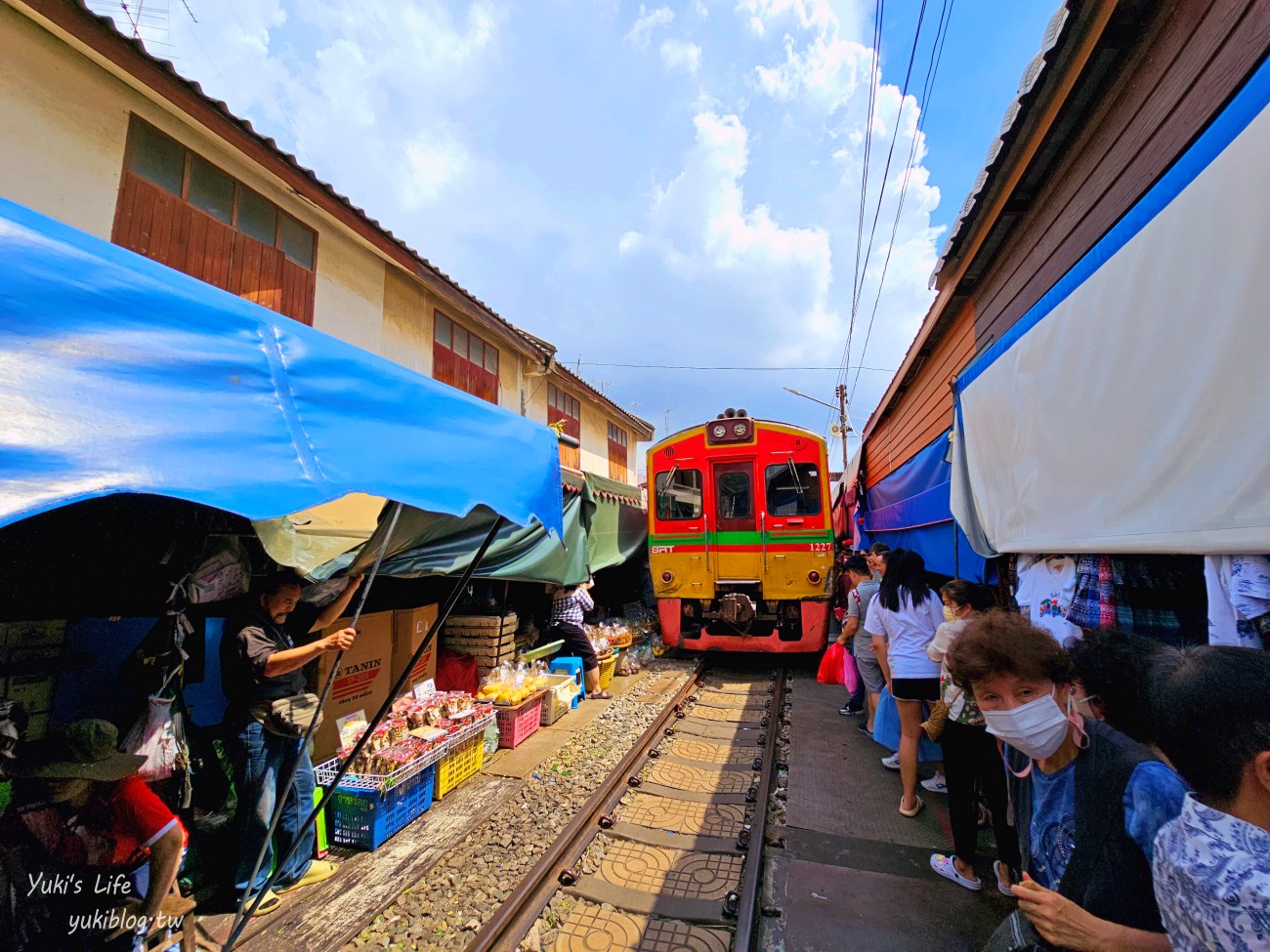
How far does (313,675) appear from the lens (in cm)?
376

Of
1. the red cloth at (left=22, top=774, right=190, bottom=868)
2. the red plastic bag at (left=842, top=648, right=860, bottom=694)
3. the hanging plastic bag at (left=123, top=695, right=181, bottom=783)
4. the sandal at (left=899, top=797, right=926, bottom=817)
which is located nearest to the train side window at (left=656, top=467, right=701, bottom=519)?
the red plastic bag at (left=842, top=648, right=860, bottom=694)

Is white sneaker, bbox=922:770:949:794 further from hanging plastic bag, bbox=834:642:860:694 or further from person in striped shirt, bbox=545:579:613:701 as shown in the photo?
person in striped shirt, bbox=545:579:613:701

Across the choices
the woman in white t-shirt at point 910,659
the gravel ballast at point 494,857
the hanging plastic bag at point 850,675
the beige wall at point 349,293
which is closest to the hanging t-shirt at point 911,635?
the woman in white t-shirt at point 910,659

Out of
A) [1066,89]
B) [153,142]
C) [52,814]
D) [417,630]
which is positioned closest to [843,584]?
[417,630]

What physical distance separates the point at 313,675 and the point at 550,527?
7.58ft

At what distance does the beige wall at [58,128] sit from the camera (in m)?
4.07

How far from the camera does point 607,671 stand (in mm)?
7391

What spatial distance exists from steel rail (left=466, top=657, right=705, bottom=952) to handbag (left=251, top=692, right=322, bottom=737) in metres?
1.35

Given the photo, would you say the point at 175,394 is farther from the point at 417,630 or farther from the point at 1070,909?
the point at 417,630

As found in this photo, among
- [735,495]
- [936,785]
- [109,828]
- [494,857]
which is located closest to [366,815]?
[494,857]

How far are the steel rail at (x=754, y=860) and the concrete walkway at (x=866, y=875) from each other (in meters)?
0.09

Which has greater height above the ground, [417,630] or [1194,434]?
[1194,434]

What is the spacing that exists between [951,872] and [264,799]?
370cm

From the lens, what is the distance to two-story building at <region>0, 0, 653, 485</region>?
4180mm
